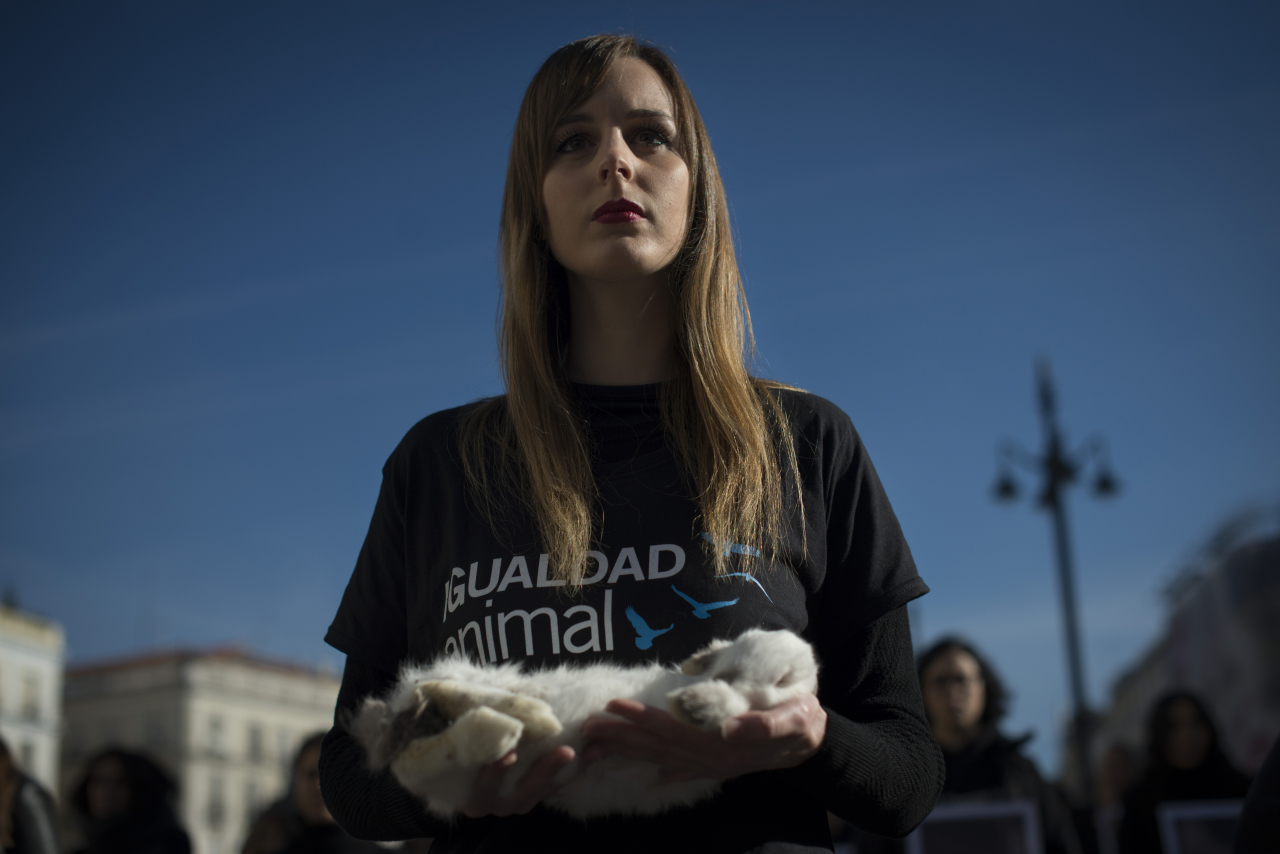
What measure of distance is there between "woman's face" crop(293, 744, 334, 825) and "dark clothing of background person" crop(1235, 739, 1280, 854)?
4879 millimetres

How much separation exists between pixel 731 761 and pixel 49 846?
18.4ft

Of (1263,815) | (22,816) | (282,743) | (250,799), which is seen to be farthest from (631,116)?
(282,743)

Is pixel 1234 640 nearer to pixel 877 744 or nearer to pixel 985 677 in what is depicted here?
pixel 985 677

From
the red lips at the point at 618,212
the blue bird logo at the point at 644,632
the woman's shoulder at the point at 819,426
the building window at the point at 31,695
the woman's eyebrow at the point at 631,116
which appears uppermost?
the building window at the point at 31,695

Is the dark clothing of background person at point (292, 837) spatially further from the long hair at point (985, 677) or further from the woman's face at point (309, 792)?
the long hair at point (985, 677)

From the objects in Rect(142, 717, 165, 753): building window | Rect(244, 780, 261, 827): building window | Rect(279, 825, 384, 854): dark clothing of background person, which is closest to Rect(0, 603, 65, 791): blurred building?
Rect(142, 717, 165, 753): building window

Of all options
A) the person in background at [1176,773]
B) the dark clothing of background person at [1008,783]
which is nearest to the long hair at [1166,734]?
the person in background at [1176,773]

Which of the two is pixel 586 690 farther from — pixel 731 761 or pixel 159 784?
pixel 159 784

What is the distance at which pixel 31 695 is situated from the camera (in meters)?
43.5

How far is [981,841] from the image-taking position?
199 inches

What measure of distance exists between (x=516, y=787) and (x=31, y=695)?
50.3 m

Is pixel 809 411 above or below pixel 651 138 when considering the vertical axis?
below

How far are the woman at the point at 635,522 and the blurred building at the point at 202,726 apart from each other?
5457 centimetres

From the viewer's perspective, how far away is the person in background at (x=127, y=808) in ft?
19.4
